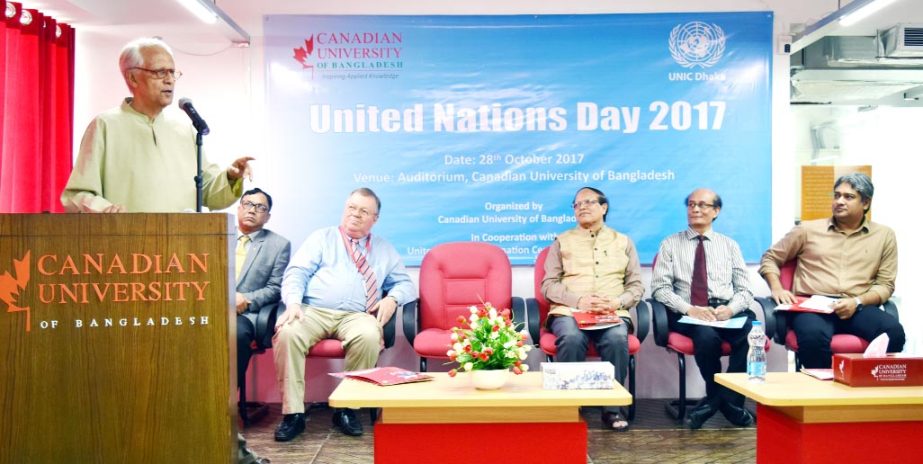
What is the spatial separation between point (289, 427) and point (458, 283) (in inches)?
50.5

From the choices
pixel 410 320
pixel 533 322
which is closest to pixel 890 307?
pixel 533 322

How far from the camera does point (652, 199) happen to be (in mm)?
4602

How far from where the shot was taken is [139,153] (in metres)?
2.55

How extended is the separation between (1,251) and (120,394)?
0.54 meters

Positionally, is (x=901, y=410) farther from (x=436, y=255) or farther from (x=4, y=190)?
(x=4, y=190)

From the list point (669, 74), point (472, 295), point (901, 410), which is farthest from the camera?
point (669, 74)

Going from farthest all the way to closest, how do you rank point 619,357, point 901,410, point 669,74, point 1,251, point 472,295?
point 669,74 → point 472,295 → point 619,357 → point 901,410 → point 1,251

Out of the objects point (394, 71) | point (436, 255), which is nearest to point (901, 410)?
point (436, 255)

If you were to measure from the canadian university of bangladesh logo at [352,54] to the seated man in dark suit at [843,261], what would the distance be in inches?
107

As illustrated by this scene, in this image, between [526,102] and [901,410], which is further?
[526,102]

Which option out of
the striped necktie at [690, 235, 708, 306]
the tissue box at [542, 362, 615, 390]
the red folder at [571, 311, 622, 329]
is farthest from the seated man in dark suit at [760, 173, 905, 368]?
the tissue box at [542, 362, 615, 390]

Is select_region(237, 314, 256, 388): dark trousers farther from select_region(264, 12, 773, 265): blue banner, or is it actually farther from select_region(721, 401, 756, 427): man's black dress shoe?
select_region(721, 401, 756, 427): man's black dress shoe

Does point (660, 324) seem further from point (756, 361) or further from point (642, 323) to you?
point (756, 361)

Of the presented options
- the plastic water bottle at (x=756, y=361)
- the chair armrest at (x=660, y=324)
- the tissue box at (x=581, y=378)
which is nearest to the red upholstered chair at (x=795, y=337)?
the chair armrest at (x=660, y=324)
